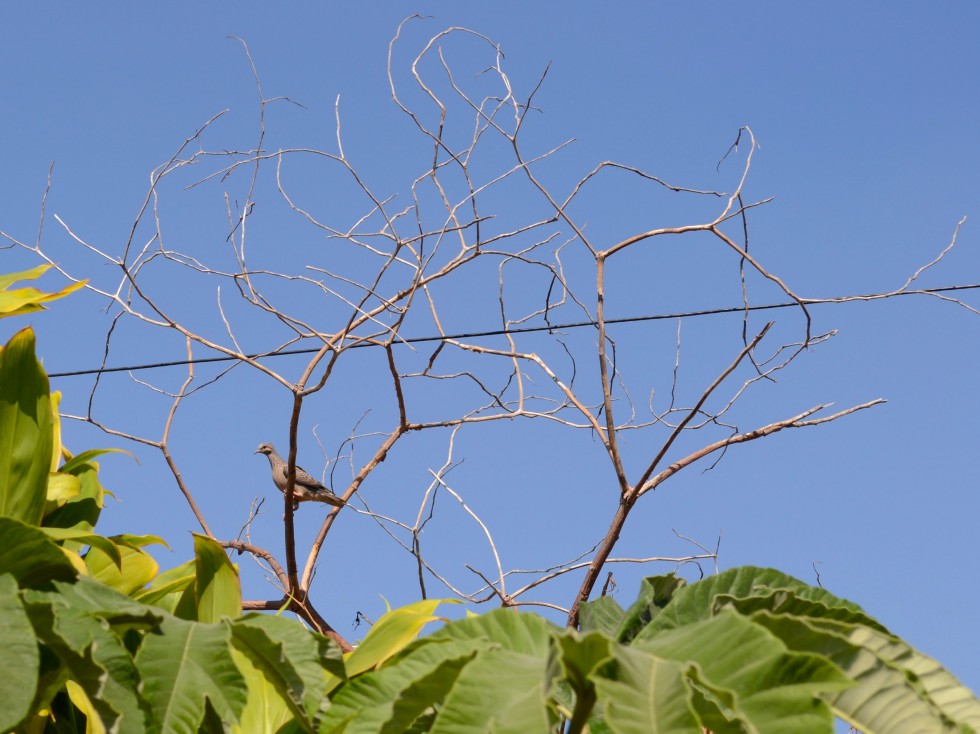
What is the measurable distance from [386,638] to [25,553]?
2.05 ft

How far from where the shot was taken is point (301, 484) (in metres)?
5.63

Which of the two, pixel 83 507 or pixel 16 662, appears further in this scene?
pixel 83 507

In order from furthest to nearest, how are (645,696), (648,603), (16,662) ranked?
(648,603)
(16,662)
(645,696)

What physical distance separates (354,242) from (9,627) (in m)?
1.99

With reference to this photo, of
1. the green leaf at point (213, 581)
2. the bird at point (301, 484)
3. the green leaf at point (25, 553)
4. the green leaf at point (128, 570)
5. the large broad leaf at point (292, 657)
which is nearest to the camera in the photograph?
the large broad leaf at point (292, 657)

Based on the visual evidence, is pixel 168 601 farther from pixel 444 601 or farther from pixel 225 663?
pixel 225 663

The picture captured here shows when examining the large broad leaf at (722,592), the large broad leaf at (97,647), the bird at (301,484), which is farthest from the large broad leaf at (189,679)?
the bird at (301,484)

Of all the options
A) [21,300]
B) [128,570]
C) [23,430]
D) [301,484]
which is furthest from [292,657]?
[301,484]

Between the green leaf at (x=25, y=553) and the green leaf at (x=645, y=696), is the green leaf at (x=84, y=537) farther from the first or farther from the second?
the green leaf at (x=645, y=696)

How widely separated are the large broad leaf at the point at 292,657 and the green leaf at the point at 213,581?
22.0 inches

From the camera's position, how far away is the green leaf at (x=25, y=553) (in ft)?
4.17

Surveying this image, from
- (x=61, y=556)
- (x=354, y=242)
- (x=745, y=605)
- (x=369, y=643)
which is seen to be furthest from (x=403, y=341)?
(x=745, y=605)

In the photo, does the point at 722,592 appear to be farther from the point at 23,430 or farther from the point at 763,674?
the point at 23,430

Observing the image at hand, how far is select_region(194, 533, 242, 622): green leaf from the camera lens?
5.86 ft
